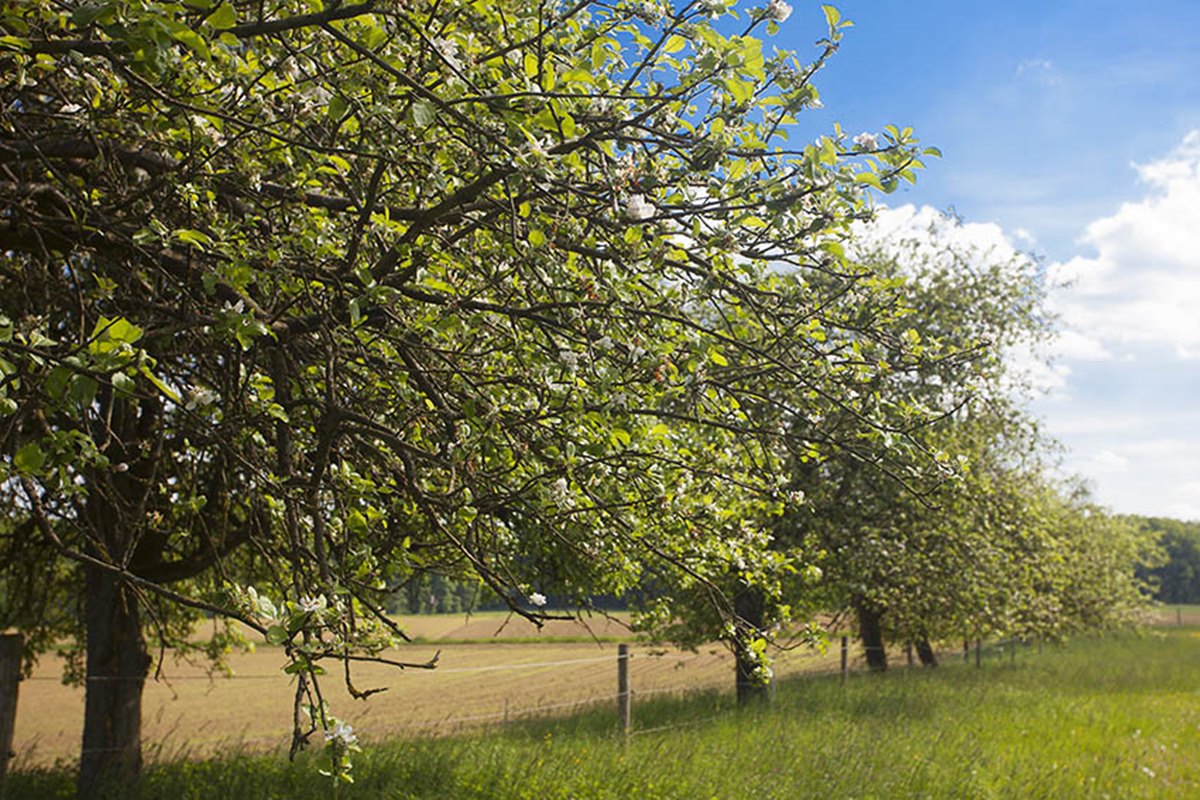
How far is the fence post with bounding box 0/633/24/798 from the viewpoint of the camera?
695 cm

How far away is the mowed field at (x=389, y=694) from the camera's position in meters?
13.9

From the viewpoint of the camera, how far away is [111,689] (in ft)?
30.5

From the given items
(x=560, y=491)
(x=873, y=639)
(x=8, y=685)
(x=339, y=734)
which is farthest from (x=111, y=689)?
(x=873, y=639)

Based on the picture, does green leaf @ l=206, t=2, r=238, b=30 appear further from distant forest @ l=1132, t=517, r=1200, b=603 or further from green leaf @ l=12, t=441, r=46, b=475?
distant forest @ l=1132, t=517, r=1200, b=603

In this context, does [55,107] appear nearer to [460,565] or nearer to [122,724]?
[460,565]

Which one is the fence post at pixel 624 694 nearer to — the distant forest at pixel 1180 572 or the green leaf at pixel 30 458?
the green leaf at pixel 30 458

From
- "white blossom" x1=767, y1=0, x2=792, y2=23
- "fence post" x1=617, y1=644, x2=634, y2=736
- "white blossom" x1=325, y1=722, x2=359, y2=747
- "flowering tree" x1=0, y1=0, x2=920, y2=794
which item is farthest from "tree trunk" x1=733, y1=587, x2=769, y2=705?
"white blossom" x1=767, y1=0, x2=792, y2=23

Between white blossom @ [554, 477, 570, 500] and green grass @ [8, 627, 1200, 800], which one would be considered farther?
green grass @ [8, 627, 1200, 800]

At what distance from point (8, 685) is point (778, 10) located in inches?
296

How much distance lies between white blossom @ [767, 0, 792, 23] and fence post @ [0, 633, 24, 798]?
739 cm

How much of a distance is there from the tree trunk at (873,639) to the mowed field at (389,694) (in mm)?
1464

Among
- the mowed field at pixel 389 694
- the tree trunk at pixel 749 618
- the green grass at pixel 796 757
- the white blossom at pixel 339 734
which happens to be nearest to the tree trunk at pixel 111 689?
the green grass at pixel 796 757

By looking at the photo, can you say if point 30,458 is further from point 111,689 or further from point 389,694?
point 389,694

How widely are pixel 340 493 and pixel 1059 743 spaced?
37.4 feet
